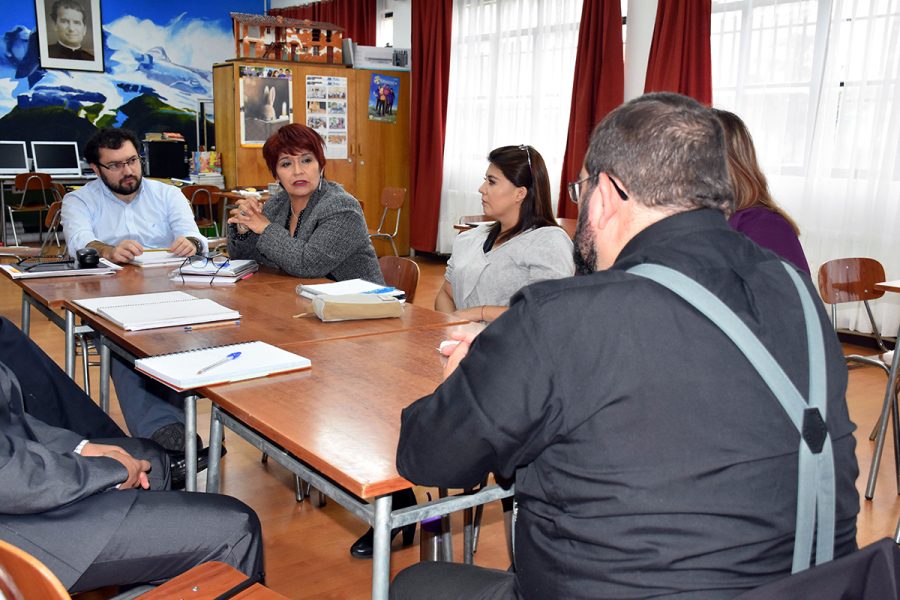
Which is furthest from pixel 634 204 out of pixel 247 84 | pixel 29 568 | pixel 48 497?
pixel 247 84

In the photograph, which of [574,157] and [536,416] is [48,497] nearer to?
[536,416]

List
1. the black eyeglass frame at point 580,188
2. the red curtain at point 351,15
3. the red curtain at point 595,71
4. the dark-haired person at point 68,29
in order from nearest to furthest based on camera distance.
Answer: the black eyeglass frame at point 580,188, the red curtain at point 595,71, the red curtain at point 351,15, the dark-haired person at point 68,29

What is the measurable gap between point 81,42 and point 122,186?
282 inches

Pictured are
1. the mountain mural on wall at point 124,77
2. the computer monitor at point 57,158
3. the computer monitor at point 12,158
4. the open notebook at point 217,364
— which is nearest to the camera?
the open notebook at point 217,364

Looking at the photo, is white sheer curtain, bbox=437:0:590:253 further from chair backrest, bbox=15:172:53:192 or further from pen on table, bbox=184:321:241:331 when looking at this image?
pen on table, bbox=184:321:241:331

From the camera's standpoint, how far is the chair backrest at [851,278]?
11.5 ft

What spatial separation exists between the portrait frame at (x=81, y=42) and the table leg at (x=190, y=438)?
30.3 feet

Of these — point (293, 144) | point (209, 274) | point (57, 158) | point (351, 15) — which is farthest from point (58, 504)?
point (351, 15)

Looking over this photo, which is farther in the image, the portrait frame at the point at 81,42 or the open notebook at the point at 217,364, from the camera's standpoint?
the portrait frame at the point at 81,42

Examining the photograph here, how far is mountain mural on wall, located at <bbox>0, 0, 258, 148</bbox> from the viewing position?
952cm

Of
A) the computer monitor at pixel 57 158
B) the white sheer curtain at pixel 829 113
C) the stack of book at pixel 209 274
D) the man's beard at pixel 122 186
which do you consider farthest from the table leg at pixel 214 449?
the computer monitor at pixel 57 158

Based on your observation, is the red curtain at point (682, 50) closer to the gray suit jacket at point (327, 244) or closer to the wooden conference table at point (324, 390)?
the gray suit jacket at point (327, 244)

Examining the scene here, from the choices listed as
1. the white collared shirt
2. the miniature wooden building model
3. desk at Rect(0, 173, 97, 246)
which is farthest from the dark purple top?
desk at Rect(0, 173, 97, 246)

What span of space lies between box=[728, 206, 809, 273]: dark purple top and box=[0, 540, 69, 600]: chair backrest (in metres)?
1.92
